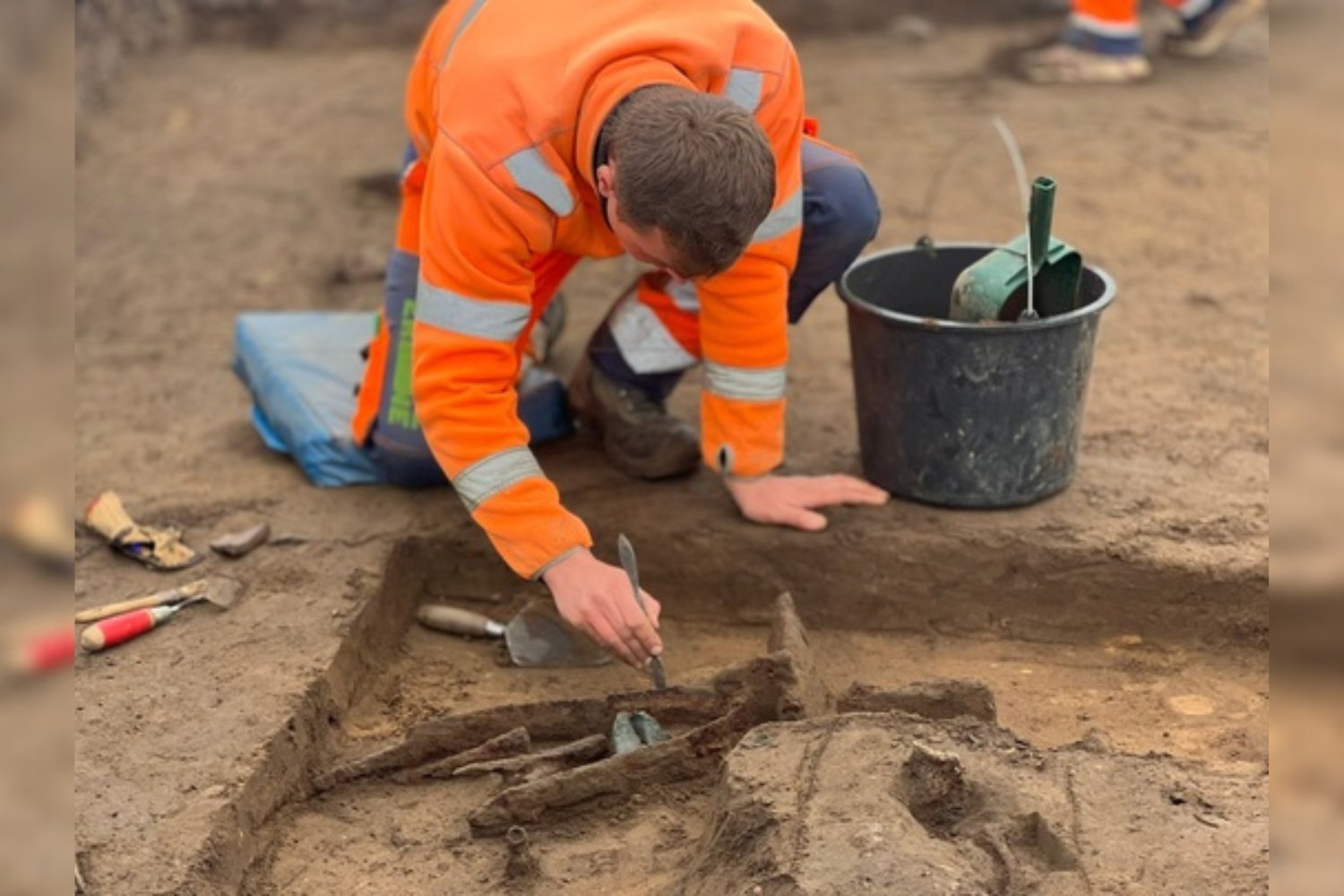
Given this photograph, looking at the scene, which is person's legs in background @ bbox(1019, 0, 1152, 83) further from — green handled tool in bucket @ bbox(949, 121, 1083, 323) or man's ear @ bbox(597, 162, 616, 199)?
man's ear @ bbox(597, 162, 616, 199)

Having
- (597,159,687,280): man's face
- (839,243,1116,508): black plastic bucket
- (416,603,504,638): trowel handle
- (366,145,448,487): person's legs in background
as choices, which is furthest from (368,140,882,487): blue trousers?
(597,159,687,280): man's face

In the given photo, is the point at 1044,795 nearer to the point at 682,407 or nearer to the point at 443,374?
the point at 443,374

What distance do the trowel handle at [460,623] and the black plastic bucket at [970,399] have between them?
91cm

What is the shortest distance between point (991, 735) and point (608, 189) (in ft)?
3.69

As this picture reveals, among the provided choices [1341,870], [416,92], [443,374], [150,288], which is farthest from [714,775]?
[150,288]

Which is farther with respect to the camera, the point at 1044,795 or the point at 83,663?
the point at 83,663

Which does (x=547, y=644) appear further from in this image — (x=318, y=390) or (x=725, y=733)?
(x=318, y=390)

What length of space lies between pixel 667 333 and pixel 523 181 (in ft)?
2.77

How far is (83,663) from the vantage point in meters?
3.21

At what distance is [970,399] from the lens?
3.48 m

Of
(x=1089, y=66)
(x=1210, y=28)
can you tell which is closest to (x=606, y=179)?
(x=1089, y=66)

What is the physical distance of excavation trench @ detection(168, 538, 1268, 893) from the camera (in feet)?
8.67

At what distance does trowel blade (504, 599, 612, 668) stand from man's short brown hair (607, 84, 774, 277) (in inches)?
41.2

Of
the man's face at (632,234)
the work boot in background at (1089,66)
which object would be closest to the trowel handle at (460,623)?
the man's face at (632,234)
